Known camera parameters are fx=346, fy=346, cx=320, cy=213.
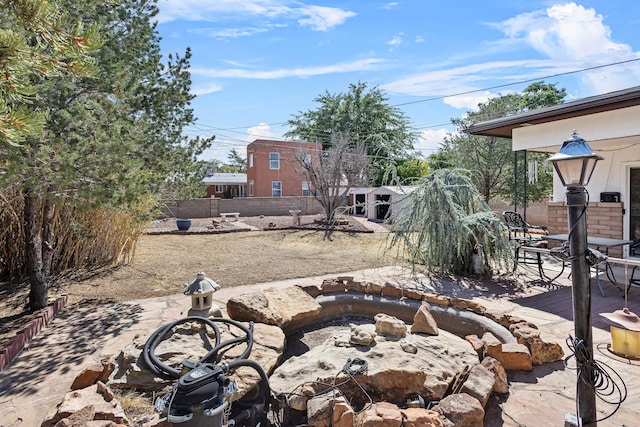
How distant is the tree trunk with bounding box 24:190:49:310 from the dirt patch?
0.66 feet

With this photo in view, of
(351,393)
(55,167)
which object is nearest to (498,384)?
(351,393)

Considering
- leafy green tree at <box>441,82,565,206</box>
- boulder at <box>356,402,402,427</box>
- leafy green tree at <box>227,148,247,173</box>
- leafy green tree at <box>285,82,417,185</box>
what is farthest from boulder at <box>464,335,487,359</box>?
leafy green tree at <box>227,148,247,173</box>

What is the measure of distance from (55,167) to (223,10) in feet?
18.3

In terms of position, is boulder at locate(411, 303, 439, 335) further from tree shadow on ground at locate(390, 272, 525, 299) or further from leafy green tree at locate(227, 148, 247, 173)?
leafy green tree at locate(227, 148, 247, 173)

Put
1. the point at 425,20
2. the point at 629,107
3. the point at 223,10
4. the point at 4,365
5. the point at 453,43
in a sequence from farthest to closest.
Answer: the point at 453,43, the point at 425,20, the point at 223,10, the point at 629,107, the point at 4,365

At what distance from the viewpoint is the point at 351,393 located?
2.45 metres

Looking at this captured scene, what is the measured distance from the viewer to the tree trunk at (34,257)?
419 centimetres

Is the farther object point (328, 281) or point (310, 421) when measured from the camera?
point (328, 281)

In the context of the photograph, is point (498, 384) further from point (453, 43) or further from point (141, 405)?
point (453, 43)

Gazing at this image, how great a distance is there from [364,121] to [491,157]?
1594cm

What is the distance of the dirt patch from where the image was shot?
508cm

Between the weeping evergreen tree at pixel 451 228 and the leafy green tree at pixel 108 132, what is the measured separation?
3.78 m

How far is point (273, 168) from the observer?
26250mm

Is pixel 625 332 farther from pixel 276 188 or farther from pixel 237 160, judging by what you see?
pixel 237 160
